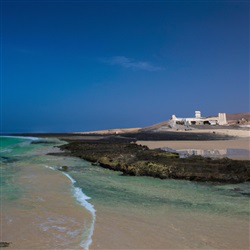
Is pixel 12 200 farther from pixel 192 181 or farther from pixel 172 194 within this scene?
pixel 192 181

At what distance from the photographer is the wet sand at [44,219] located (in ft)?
19.4

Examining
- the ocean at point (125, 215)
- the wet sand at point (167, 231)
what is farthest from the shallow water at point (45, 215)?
the wet sand at point (167, 231)

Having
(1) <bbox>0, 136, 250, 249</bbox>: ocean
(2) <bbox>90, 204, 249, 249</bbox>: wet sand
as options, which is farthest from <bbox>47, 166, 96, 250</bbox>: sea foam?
(2) <bbox>90, 204, 249, 249</bbox>: wet sand

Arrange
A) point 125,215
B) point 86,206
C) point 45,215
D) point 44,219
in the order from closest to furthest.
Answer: point 44,219 < point 125,215 < point 45,215 < point 86,206

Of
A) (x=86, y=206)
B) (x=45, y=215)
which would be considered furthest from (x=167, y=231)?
(x=45, y=215)

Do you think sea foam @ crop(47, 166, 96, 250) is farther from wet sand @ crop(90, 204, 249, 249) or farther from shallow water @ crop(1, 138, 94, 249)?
wet sand @ crop(90, 204, 249, 249)

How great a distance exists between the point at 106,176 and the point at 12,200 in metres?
4.91

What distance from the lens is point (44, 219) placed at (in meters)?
7.29

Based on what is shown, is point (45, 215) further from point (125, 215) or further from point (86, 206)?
point (125, 215)

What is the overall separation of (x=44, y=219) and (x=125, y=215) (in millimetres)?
1999

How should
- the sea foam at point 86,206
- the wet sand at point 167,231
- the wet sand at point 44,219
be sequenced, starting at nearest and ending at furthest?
1. the wet sand at point 167,231
2. the sea foam at point 86,206
3. the wet sand at point 44,219

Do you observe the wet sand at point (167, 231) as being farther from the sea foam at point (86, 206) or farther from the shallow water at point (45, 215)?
the shallow water at point (45, 215)

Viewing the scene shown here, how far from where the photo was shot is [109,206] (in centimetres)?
829

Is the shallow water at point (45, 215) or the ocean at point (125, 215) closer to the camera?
the ocean at point (125, 215)
